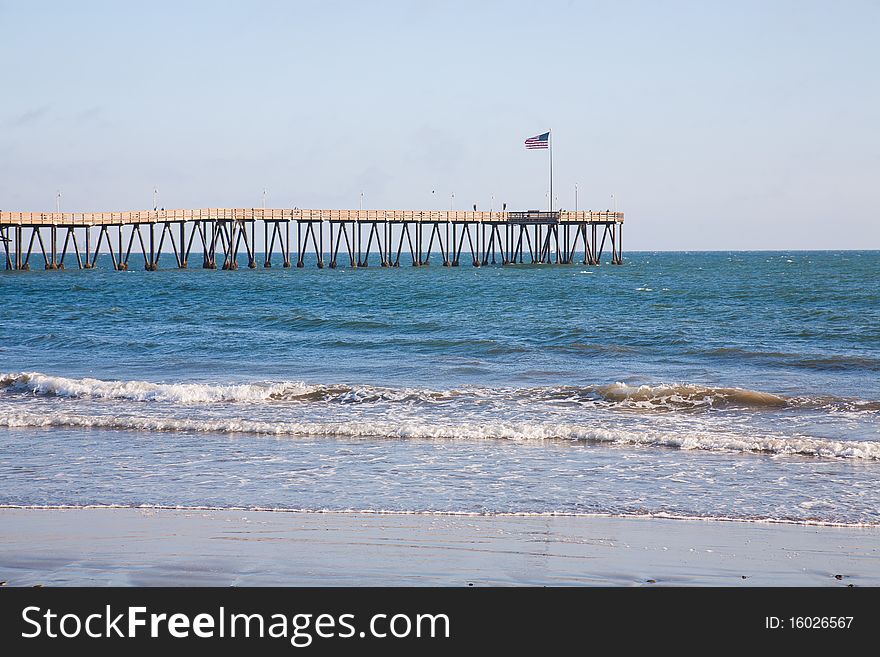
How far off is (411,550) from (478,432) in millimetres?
5749

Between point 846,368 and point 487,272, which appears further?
point 487,272

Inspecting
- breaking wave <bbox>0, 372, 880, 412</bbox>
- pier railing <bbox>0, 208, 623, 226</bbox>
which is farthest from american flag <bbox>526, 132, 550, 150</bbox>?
breaking wave <bbox>0, 372, 880, 412</bbox>

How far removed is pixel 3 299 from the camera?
3928cm

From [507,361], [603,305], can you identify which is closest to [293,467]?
[507,361]

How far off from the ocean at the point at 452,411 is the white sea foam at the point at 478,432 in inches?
1.7

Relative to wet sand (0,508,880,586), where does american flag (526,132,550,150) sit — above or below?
above

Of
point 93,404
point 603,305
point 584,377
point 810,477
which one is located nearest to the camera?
point 810,477

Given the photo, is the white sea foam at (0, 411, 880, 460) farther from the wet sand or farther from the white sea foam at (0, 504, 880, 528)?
the wet sand

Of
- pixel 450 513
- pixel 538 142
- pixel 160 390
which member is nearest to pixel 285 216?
pixel 538 142

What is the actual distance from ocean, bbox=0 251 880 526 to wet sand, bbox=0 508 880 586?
19.4 inches

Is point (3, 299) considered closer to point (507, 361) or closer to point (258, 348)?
point (258, 348)

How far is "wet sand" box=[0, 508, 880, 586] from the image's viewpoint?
6.11 m

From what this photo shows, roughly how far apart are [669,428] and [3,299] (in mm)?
33476

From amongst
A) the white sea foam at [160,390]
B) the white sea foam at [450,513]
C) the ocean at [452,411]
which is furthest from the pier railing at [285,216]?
the white sea foam at [450,513]
